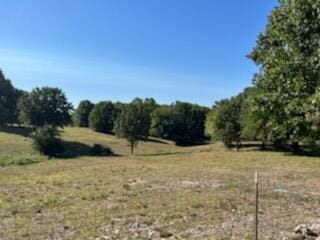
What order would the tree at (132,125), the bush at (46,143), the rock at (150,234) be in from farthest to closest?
the tree at (132,125), the bush at (46,143), the rock at (150,234)

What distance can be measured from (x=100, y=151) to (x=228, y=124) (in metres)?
18.5

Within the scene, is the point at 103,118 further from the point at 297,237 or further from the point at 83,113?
the point at 297,237

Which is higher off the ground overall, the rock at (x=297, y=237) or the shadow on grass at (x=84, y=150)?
the shadow on grass at (x=84, y=150)

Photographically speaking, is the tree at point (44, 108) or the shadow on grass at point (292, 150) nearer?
the shadow on grass at point (292, 150)

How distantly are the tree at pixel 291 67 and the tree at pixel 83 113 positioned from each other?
314 ft

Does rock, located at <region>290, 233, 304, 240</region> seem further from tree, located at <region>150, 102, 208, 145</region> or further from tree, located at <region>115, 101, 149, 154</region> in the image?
tree, located at <region>150, 102, 208, 145</region>

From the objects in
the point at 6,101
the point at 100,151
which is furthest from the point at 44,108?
the point at 100,151

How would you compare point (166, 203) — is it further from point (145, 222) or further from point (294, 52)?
point (294, 52)

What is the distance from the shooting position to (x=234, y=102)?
2670 inches

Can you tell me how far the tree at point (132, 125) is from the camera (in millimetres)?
64750

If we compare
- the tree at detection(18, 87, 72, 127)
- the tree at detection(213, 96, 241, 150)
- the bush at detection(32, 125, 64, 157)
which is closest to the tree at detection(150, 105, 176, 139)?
the tree at detection(18, 87, 72, 127)

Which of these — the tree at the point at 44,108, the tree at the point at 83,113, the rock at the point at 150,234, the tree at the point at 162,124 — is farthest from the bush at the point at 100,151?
the rock at the point at 150,234

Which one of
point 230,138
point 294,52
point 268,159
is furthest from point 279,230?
point 230,138

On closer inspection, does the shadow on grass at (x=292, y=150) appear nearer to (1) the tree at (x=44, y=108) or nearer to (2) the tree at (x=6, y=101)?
(1) the tree at (x=44, y=108)
